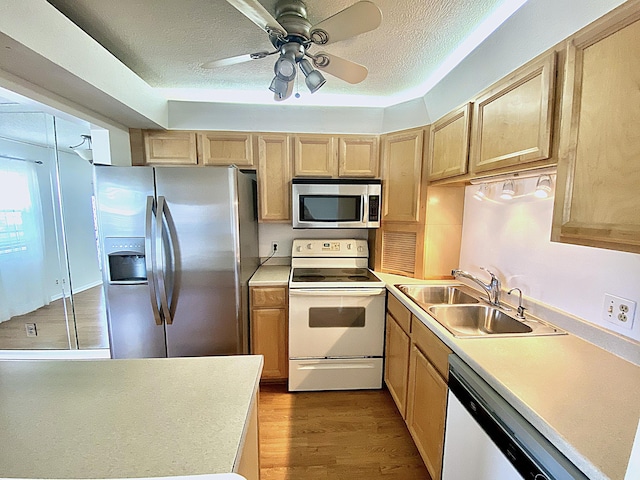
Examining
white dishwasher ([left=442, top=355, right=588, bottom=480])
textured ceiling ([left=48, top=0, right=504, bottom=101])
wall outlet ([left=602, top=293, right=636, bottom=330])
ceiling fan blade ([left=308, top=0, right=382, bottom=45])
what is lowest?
white dishwasher ([left=442, top=355, right=588, bottom=480])

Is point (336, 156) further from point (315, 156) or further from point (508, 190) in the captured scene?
point (508, 190)

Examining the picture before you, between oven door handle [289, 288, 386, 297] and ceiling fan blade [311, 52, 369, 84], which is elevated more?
ceiling fan blade [311, 52, 369, 84]

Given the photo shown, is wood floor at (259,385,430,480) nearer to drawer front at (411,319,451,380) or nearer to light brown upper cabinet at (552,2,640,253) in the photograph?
drawer front at (411,319,451,380)

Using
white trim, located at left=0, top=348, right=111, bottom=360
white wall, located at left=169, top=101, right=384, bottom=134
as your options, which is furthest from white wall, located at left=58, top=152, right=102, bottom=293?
white wall, located at left=169, top=101, right=384, bottom=134

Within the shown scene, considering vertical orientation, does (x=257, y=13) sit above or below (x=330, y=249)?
above

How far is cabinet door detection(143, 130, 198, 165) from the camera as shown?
8.09 ft

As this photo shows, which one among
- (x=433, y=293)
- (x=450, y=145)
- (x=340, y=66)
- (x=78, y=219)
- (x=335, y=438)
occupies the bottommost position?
(x=335, y=438)

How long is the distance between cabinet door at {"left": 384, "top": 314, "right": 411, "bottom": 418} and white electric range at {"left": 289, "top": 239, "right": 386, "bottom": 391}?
0.09m

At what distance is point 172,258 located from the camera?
1.96m

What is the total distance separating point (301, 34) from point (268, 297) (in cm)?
178

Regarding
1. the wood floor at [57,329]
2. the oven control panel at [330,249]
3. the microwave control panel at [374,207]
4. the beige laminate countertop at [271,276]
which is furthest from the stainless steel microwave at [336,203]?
the wood floor at [57,329]

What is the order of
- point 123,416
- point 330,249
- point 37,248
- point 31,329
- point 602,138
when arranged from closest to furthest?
point 123,416, point 602,138, point 330,249, point 31,329, point 37,248

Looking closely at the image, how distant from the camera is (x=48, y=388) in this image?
0.86m

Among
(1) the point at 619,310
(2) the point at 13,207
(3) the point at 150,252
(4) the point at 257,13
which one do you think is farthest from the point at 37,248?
(1) the point at 619,310
